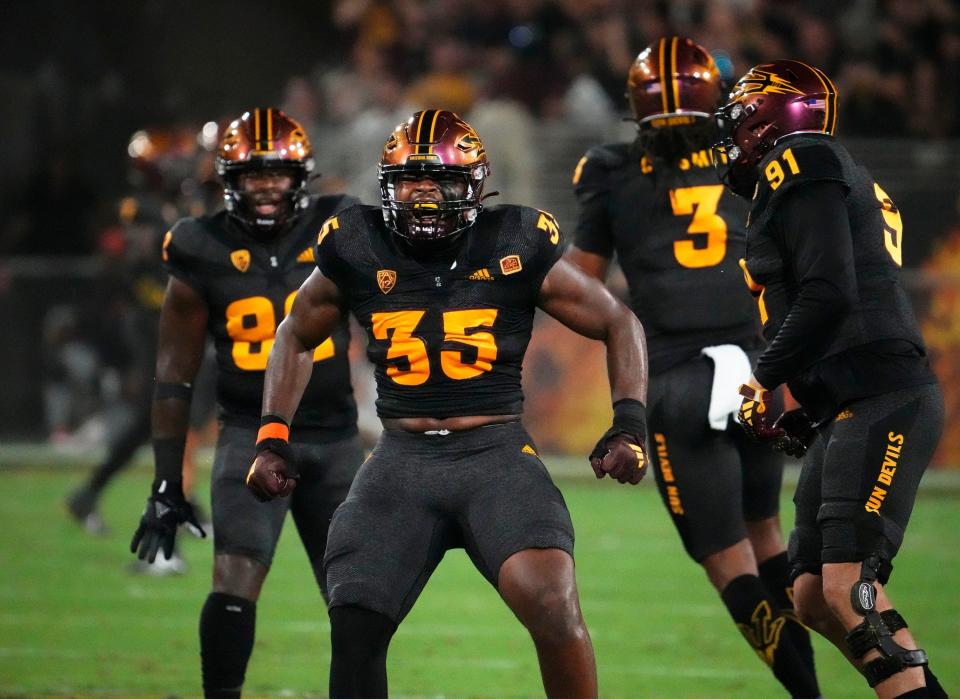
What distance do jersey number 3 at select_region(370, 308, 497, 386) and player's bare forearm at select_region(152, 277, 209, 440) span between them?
3.70 ft

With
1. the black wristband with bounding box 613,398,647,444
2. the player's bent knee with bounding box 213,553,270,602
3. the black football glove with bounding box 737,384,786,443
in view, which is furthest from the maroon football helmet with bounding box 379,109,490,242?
the player's bent knee with bounding box 213,553,270,602

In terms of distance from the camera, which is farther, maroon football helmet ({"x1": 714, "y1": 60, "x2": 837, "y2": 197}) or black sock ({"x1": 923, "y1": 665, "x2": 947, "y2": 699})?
maroon football helmet ({"x1": 714, "y1": 60, "x2": 837, "y2": 197})

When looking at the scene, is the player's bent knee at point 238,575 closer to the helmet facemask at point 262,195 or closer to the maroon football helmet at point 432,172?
the helmet facemask at point 262,195

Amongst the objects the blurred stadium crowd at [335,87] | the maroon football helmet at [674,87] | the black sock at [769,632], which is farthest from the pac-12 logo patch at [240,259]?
the blurred stadium crowd at [335,87]

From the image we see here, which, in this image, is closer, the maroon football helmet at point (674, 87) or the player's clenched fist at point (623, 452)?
the player's clenched fist at point (623, 452)

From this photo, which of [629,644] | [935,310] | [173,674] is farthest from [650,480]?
[173,674]

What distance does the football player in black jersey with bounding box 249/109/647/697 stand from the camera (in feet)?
13.0

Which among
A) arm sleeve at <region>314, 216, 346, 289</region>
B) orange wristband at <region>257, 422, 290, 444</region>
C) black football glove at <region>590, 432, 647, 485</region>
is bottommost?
black football glove at <region>590, 432, 647, 485</region>

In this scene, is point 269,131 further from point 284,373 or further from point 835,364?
point 835,364

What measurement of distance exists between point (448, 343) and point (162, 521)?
4.31 ft

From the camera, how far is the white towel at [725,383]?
497cm

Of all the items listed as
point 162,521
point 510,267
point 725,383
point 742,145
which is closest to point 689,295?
point 725,383

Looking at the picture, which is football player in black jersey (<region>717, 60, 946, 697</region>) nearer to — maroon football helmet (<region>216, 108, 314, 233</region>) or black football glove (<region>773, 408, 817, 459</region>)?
black football glove (<region>773, 408, 817, 459</region>)

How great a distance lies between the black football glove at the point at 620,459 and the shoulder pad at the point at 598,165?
1548mm
